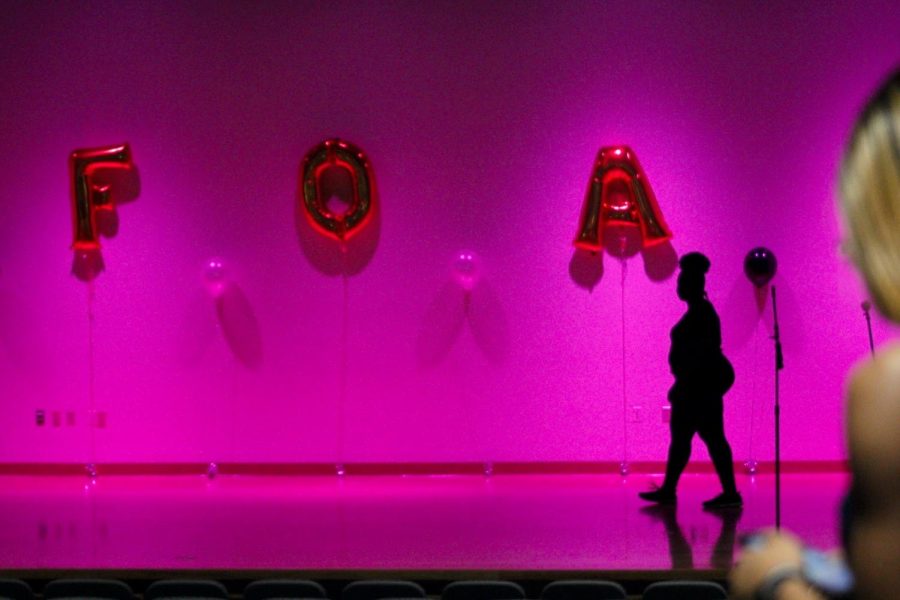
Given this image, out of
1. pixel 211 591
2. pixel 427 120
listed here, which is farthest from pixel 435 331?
pixel 211 591

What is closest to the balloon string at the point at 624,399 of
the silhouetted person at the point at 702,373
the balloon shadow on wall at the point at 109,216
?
the silhouetted person at the point at 702,373

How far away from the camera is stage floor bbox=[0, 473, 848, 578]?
5.43m

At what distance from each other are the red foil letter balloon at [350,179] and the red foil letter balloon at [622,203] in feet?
5.30

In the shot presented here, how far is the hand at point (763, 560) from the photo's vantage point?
4.23 feet

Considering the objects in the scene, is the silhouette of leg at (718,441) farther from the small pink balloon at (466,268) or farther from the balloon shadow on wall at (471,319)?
the small pink balloon at (466,268)

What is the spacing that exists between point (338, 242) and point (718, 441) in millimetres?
3292

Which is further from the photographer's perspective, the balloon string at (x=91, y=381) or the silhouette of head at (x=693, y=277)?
the balloon string at (x=91, y=381)

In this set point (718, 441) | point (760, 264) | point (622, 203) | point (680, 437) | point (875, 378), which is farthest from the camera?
point (622, 203)

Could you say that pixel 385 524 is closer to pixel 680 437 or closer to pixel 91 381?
pixel 680 437

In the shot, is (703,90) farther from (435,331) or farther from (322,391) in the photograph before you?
(322,391)

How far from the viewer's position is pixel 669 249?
8.66 m

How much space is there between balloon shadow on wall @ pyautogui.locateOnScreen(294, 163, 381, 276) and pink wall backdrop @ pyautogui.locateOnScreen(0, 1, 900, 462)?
0.04 m

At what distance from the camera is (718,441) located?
6.98 meters

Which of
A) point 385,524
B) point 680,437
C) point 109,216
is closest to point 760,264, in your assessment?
point 680,437
